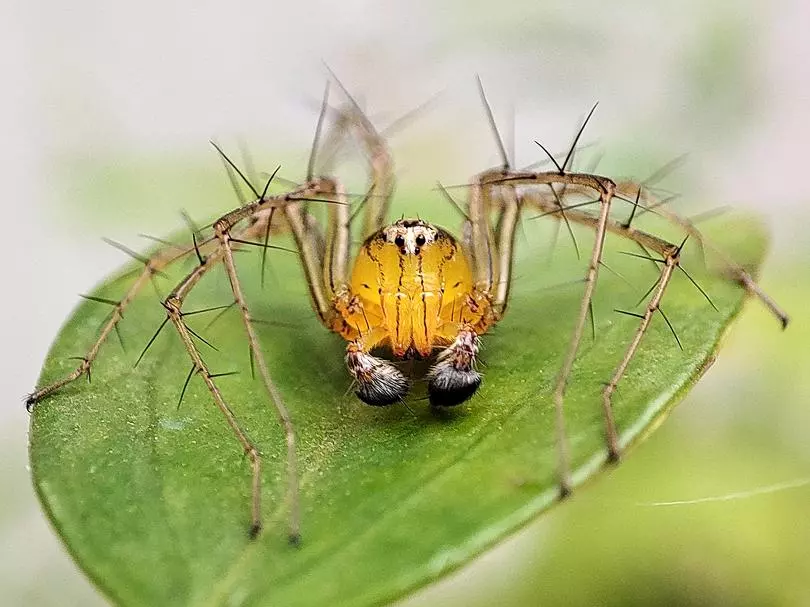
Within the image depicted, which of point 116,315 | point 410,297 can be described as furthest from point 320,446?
point 116,315

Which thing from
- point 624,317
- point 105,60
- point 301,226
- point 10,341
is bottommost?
point 10,341

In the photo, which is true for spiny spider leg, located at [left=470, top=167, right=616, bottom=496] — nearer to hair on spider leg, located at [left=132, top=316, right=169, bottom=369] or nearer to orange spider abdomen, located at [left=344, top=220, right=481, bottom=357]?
orange spider abdomen, located at [left=344, top=220, right=481, bottom=357]

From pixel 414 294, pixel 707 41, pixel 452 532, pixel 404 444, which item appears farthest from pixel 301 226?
pixel 707 41

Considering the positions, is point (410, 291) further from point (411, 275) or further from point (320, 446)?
point (320, 446)

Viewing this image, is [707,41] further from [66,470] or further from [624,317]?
[66,470]

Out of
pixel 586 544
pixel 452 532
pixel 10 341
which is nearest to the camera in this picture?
pixel 452 532

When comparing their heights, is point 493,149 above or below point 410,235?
below

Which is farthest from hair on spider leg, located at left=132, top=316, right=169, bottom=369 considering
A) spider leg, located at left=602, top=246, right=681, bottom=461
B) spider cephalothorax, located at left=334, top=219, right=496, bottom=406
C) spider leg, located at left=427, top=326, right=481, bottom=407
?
spider leg, located at left=602, top=246, right=681, bottom=461
